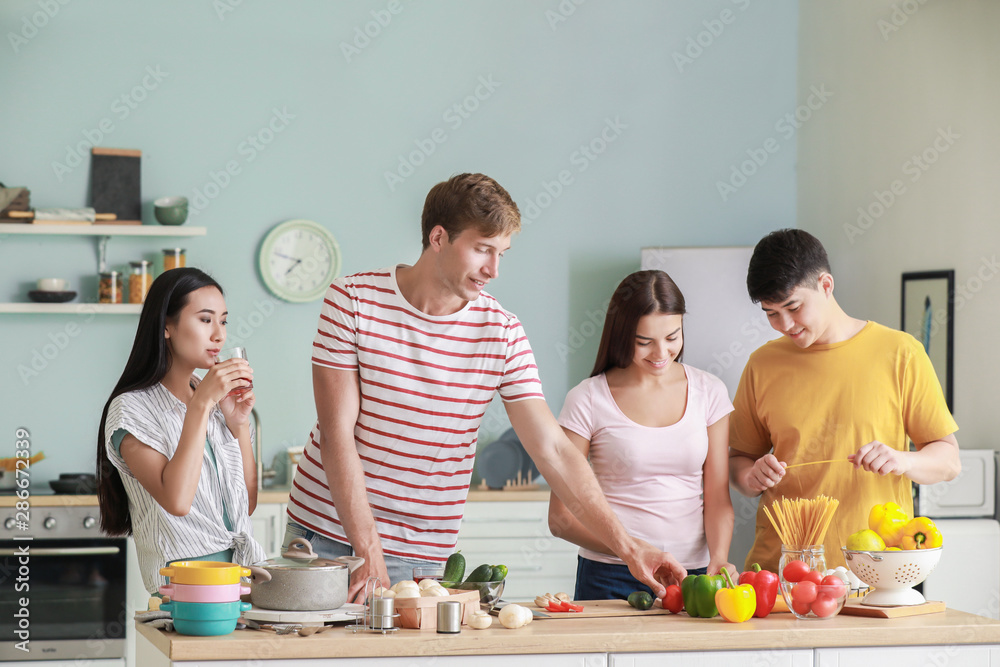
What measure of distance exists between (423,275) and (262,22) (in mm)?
2796

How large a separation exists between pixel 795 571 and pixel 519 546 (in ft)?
7.12

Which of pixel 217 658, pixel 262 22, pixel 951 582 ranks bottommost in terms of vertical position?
pixel 951 582

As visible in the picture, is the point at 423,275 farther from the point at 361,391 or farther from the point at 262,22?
the point at 262,22

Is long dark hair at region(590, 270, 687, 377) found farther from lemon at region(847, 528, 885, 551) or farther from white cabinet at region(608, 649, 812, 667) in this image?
white cabinet at region(608, 649, 812, 667)

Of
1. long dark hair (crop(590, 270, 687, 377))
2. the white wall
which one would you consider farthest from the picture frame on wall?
long dark hair (crop(590, 270, 687, 377))

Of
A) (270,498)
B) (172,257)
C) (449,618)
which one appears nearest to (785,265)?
(449,618)

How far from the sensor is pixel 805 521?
6.49 ft

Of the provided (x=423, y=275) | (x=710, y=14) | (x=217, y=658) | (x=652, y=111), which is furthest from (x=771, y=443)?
(x=710, y=14)

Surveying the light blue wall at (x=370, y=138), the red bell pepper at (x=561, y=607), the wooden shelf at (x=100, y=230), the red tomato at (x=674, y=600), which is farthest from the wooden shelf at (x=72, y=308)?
the red tomato at (x=674, y=600)

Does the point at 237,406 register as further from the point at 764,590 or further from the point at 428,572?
the point at 764,590

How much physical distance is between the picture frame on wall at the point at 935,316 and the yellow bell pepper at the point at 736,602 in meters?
1.98

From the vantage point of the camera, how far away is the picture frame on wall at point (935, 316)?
3506mm

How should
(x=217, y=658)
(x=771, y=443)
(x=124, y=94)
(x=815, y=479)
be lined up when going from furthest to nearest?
(x=124, y=94) < (x=771, y=443) < (x=815, y=479) < (x=217, y=658)

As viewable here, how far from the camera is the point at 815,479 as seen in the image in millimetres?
2227
